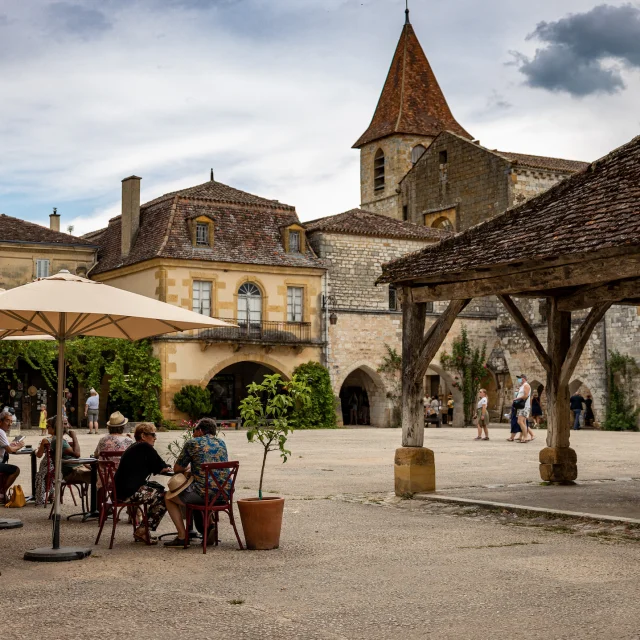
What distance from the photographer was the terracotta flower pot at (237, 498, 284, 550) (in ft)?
31.3

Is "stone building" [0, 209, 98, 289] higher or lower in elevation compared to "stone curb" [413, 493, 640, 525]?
higher

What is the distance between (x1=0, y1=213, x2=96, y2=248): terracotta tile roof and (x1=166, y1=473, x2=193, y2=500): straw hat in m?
31.8

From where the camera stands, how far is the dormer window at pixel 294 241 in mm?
39219

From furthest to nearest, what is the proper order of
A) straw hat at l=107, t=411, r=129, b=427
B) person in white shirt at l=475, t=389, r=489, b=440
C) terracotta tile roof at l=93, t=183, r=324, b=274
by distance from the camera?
terracotta tile roof at l=93, t=183, r=324, b=274 → person in white shirt at l=475, t=389, r=489, b=440 → straw hat at l=107, t=411, r=129, b=427

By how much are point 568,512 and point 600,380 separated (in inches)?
1040

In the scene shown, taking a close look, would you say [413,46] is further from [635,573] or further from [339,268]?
[635,573]

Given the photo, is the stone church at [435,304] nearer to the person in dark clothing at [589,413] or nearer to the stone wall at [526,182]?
the stone wall at [526,182]

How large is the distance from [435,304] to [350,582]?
34310 millimetres

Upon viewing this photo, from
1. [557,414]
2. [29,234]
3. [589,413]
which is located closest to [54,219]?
[29,234]

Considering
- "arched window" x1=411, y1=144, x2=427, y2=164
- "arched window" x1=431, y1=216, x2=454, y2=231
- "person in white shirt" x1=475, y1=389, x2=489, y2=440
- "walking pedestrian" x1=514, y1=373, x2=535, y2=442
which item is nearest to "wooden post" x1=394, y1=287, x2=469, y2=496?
"walking pedestrian" x1=514, y1=373, x2=535, y2=442

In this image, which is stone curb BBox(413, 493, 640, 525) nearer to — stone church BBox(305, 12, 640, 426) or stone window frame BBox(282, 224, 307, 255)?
stone church BBox(305, 12, 640, 426)

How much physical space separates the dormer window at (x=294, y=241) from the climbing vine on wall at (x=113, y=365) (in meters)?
6.10

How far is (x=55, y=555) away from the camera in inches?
354

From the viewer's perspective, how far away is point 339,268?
39.7 m
